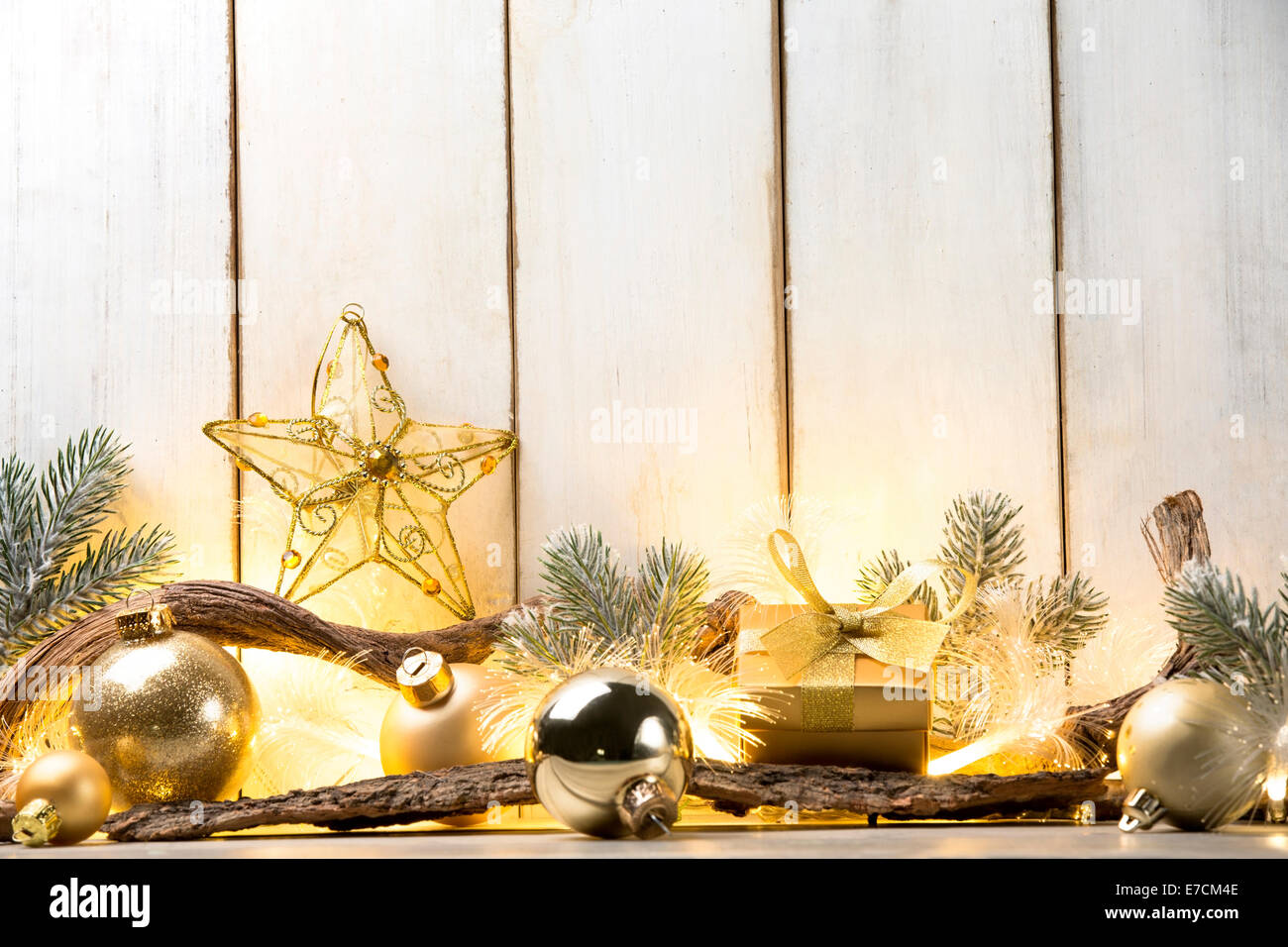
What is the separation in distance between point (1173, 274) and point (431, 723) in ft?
3.26

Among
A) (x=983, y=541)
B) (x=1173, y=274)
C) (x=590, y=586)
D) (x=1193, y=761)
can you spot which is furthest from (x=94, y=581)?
(x=1173, y=274)

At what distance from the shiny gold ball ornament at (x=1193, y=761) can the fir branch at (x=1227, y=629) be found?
0.16ft

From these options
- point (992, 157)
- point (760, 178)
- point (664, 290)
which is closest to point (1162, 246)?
point (992, 157)

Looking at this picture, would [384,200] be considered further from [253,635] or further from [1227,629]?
[1227,629]

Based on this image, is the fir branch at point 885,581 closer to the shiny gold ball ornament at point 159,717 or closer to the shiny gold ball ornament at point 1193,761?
the shiny gold ball ornament at point 1193,761

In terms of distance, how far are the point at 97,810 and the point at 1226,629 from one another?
3.13 ft

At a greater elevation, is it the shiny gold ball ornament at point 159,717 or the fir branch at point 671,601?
the fir branch at point 671,601

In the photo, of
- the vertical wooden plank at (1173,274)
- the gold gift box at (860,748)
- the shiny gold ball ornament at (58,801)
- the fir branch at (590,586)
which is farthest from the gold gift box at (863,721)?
the shiny gold ball ornament at (58,801)

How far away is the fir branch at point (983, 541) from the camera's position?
1.13m

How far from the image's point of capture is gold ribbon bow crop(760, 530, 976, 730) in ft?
3.15

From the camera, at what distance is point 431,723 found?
1.00 m

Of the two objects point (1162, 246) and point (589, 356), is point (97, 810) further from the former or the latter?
point (1162, 246)

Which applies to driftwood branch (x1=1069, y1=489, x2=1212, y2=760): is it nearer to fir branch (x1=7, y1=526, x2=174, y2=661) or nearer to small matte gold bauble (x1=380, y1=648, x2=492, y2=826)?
small matte gold bauble (x1=380, y1=648, x2=492, y2=826)
